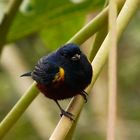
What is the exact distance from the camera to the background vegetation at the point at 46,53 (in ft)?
4.82

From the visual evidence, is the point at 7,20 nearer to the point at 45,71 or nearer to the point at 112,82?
the point at 45,71

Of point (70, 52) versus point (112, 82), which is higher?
point (112, 82)

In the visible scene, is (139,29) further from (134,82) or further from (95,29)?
(95,29)

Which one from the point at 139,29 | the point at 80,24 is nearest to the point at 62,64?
the point at 80,24

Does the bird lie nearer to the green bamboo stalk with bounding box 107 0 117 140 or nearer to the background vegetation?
the background vegetation

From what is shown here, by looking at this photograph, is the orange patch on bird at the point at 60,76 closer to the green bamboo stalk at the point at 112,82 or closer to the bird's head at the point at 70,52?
the bird's head at the point at 70,52

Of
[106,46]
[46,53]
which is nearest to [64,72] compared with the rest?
[106,46]

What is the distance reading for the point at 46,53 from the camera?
3.40m

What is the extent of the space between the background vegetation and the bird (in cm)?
11

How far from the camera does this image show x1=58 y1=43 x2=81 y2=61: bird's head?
1.13 m

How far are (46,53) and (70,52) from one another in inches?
88.5

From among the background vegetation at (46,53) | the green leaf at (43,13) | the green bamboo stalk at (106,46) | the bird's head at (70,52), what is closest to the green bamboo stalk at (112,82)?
the green bamboo stalk at (106,46)

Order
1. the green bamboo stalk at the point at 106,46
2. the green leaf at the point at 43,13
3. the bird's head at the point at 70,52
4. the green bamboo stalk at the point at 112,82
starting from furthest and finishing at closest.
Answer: the green leaf at the point at 43,13
the bird's head at the point at 70,52
the green bamboo stalk at the point at 106,46
the green bamboo stalk at the point at 112,82

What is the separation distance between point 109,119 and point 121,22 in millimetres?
249
